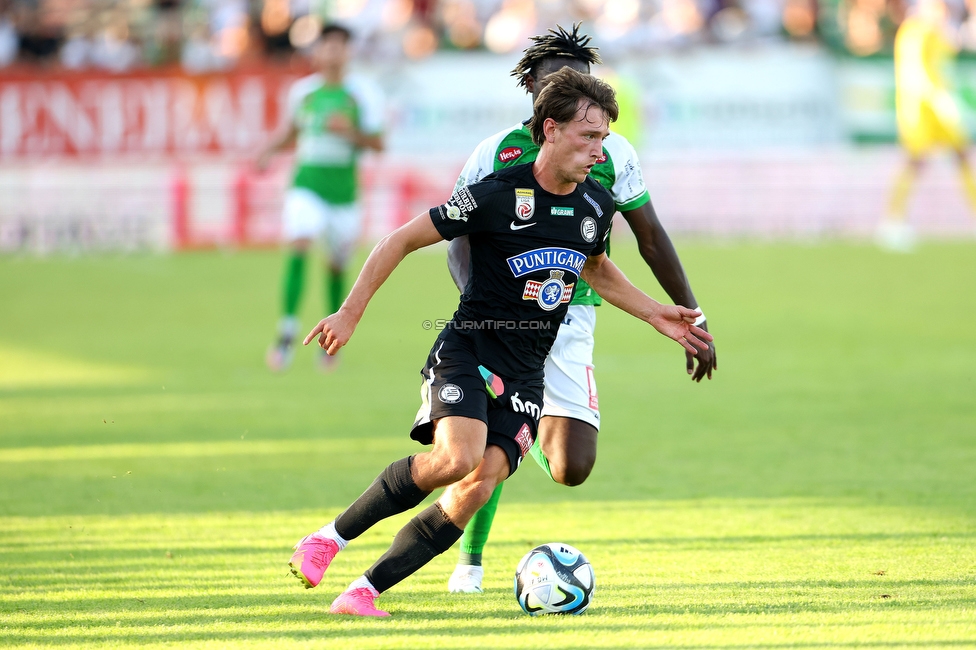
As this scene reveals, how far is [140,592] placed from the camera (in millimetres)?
4945

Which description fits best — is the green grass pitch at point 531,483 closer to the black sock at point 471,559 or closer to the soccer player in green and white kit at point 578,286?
the black sock at point 471,559

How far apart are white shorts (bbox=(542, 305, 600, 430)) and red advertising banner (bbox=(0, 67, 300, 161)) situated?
16.2 meters

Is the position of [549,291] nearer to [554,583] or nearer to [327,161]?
[554,583]

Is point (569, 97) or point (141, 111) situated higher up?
point (569, 97)

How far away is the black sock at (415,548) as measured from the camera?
14.8 feet

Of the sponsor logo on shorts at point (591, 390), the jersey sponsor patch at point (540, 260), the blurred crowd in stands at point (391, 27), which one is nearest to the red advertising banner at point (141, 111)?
the blurred crowd in stands at point (391, 27)

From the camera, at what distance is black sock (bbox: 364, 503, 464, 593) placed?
450 cm

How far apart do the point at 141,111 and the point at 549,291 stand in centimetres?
1771

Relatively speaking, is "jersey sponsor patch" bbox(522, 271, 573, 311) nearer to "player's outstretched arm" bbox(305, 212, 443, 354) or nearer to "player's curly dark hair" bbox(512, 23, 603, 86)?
"player's outstretched arm" bbox(305, 212, 443, 354)

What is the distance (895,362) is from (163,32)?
15.3 meters

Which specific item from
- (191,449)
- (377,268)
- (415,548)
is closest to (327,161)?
(191,449)

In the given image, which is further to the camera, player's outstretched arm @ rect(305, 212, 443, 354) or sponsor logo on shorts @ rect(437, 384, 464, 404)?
sponsor logo on shorts @ rect(437, 384, 464, 404)

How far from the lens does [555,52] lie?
17.8ft

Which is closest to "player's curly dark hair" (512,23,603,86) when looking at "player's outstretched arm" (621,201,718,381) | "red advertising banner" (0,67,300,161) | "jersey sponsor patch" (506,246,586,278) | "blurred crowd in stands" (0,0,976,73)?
"player's outstretched arm" (621,201,718,381)
